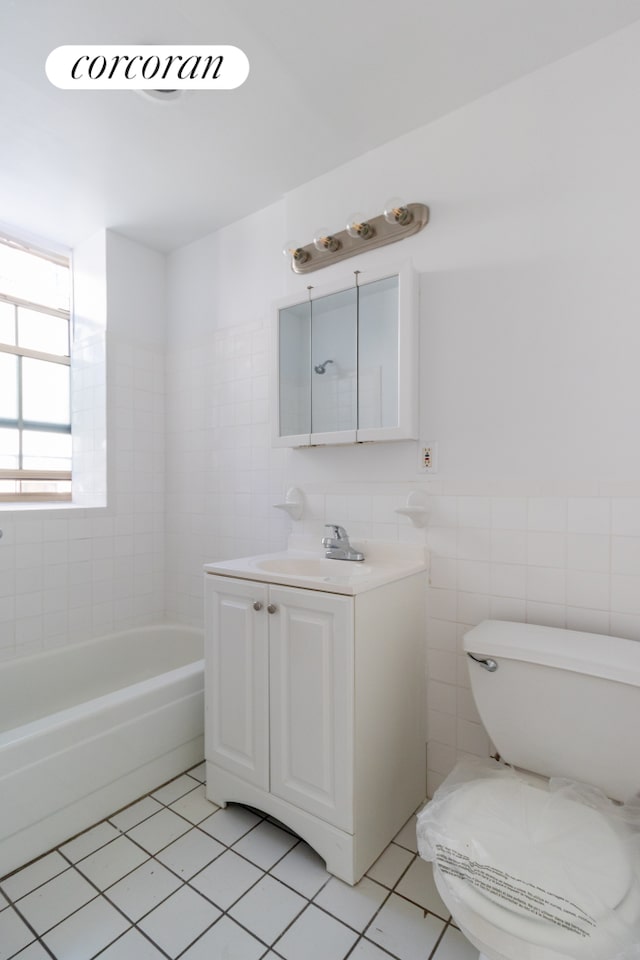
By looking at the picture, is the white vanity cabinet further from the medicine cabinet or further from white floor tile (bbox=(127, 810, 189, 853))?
the medicine cabinet

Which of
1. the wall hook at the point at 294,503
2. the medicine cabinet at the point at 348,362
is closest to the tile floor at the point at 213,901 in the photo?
the wall hook at the point at 294,503

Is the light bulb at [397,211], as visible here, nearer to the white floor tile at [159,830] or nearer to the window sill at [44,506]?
the window sill at [44,506]

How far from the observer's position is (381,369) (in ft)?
5.76

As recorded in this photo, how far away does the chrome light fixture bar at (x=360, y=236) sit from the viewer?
1.71 meters

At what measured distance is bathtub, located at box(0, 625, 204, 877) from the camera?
1.40 meters

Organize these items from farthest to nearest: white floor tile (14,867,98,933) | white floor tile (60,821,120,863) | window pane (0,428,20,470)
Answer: window pane (0,428,20,470) < white floor tile (60,821,120,863) < white floor tile (14,867,98,933)

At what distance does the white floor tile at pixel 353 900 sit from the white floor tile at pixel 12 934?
73 cm

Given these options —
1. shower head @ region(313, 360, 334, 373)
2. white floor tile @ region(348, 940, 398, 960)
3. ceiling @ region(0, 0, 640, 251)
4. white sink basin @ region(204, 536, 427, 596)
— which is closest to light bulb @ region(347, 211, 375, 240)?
ceiling @ region(0, 0, 640, 251)

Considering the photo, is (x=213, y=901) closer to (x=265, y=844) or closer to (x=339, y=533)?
(x=265, y=844)

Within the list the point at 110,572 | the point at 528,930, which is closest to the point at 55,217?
the point at 110,572

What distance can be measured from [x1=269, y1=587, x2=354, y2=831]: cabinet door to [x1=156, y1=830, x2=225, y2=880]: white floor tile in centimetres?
25

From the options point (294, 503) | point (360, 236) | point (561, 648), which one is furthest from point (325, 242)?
point (561, 648)

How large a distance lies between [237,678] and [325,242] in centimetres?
168

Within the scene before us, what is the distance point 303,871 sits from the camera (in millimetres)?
1361
